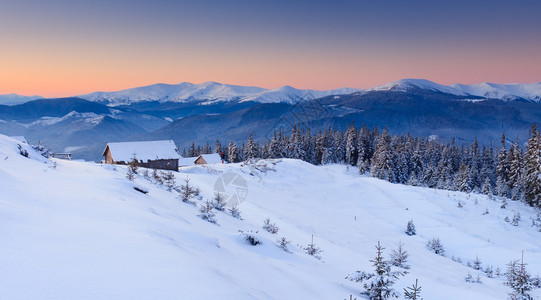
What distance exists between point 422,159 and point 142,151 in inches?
2543

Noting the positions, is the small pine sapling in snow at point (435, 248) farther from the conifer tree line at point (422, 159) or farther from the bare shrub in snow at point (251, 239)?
the conifer tree line at point (422, 159)

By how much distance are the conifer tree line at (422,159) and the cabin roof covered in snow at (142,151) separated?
2090 centimetres

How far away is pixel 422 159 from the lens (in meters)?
68.6

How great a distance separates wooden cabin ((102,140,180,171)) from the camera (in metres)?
42.6

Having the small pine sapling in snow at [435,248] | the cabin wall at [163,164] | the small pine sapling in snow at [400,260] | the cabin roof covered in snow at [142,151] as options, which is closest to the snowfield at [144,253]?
the small pine sapling in snow at [435,248]

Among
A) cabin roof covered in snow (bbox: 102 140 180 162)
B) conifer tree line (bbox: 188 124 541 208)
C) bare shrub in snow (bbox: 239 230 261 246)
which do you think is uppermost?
bare shrub in snow (bbox: 239 230 261 246)

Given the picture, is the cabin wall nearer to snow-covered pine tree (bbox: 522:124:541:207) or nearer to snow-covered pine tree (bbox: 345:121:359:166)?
snow-covered pine tree (bbox: 345:121:359:166)

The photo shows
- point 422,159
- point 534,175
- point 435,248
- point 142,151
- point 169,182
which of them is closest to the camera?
point 169,182

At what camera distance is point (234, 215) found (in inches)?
441

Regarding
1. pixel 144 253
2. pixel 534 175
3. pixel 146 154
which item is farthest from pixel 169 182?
pixel 534 175

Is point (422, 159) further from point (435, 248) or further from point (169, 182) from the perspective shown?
point (169, 182)

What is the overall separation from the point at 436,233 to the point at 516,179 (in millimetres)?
44207

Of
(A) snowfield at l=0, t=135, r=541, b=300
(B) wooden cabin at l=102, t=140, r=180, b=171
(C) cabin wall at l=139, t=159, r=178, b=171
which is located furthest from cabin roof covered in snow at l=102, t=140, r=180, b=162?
(A) snowfield at l=0, t=135, r=541, b=300

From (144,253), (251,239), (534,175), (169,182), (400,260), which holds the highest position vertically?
(144,253)
